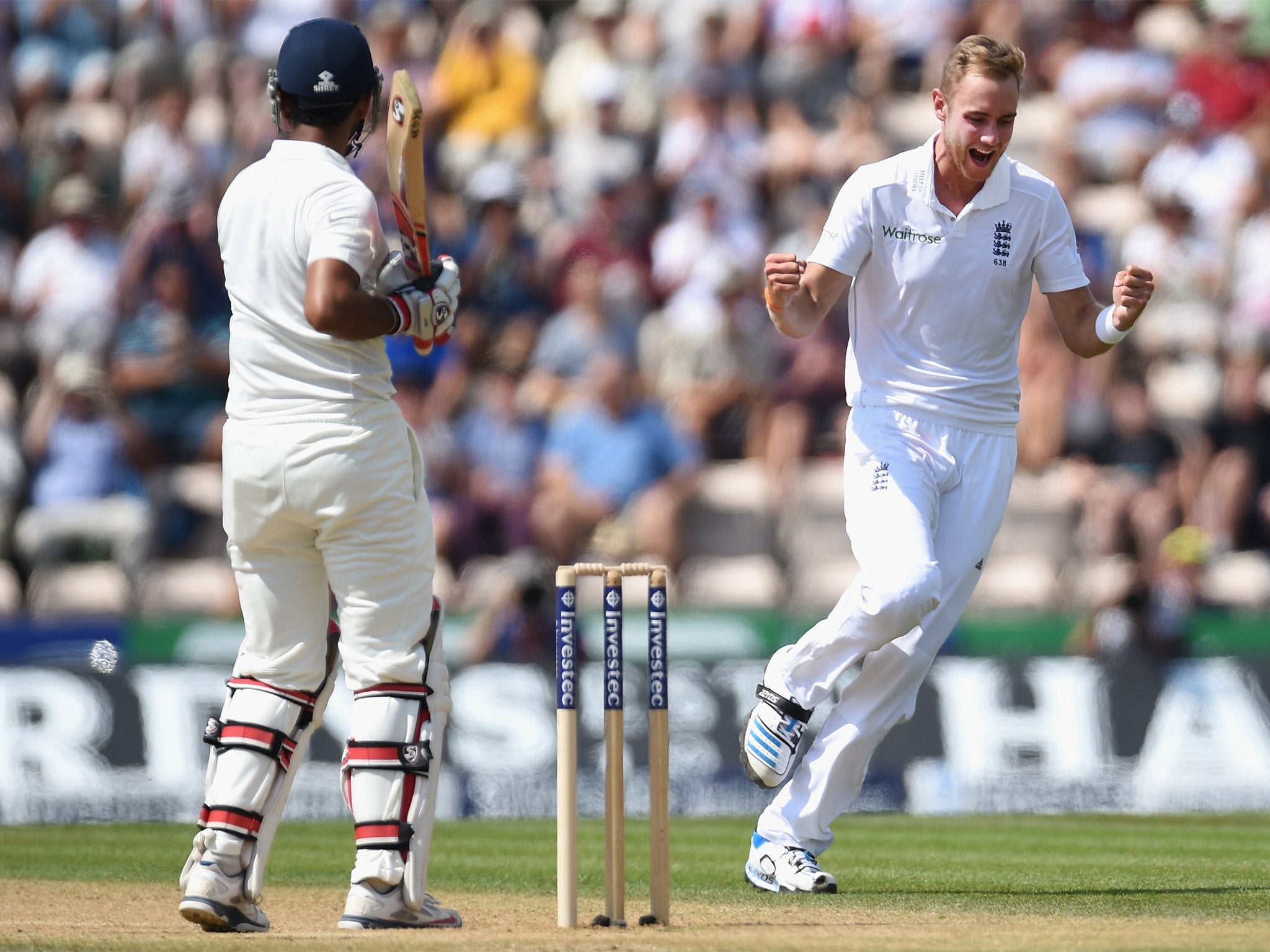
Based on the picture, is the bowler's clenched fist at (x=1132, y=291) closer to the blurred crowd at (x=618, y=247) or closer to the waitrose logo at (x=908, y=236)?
the waitrose logo at (x=908, y=236)

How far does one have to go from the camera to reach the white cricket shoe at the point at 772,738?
5906mm

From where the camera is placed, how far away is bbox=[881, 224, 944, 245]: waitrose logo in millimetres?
6160

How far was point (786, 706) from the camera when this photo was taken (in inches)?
235

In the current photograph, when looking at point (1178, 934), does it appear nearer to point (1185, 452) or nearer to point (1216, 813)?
point (1216, 813)

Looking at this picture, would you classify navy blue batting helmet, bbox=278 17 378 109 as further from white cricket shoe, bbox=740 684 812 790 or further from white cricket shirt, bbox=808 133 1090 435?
white cricket shoe, bbox=740 684 812 790

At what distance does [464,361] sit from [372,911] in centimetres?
849

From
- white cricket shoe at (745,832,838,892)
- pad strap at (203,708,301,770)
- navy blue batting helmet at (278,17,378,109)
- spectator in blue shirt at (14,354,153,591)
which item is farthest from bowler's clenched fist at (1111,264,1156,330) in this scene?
spectator in blue shirt at (14,354,153,591)

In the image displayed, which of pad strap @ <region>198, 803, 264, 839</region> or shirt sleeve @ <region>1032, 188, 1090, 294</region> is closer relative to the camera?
pad strap @ <region>198, 803, 264, 839</region>

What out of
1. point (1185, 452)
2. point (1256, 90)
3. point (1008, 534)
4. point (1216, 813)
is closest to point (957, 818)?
point (1216, 813)

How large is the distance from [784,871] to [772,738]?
45 centimetres

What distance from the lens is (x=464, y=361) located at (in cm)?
1322

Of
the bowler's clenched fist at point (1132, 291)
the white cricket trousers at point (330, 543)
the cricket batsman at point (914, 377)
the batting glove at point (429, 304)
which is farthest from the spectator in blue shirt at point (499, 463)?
the white cricket trousers at point (330, 543)

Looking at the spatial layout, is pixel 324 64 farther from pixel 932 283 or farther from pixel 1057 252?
pixel 1057 252

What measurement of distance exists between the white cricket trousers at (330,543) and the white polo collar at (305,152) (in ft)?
2.30
